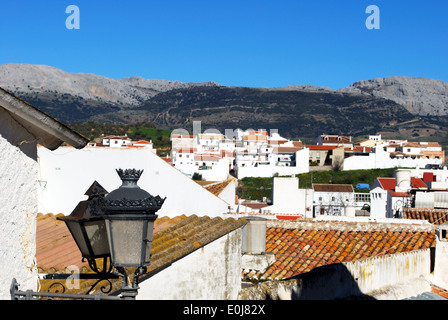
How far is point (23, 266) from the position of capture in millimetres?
3777

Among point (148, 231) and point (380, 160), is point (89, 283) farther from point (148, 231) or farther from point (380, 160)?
point (380, 160)

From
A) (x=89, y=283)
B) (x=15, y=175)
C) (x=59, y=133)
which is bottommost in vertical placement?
(x=89, y=283)

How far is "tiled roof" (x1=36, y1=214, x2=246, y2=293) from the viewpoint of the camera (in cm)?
633

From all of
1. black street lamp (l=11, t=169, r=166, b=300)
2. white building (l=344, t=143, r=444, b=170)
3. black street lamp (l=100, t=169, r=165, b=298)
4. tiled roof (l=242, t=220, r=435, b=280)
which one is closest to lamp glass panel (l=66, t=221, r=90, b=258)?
black street lamp (l=11, t=169, r=166, b=300)

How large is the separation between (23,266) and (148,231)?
2.64 ft

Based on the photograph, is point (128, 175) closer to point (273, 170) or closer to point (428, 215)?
point (428, 215)

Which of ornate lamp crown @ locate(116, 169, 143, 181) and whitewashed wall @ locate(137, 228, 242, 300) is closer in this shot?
ornate lamp crown @ locate(116, 169, 143, 181)

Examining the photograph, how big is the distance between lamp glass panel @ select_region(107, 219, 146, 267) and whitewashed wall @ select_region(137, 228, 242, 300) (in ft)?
7.51

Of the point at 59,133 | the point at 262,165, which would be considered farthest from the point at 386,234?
the point at 262,165

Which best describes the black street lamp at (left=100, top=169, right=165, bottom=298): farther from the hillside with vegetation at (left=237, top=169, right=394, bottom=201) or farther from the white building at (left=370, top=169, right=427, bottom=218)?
the hillside with vegetation at (left=237, top=169, right=394, bottom=201)

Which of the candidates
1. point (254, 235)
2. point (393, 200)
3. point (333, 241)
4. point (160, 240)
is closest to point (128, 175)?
point (160, 240)

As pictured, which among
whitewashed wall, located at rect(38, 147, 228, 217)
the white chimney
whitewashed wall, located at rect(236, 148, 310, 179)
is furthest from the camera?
whitewashed wall, located at rect(236, 148, 310, 179)

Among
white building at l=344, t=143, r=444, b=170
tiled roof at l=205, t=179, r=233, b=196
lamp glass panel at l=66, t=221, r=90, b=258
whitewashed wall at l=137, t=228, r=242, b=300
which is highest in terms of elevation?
white building at l=344, t=143, r=444, b=170

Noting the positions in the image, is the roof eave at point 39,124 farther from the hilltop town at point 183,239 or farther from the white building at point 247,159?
the white building at point 247,159
